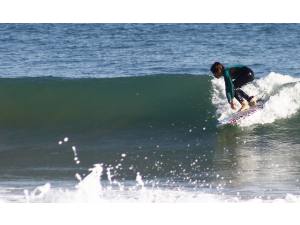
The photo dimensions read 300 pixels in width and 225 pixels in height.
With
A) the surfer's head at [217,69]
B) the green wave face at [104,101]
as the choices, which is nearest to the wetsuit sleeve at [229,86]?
the surfer's head at [217,69]

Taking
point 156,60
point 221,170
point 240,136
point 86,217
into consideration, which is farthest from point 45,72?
point 86,217

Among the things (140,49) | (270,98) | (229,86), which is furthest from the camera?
(140,49)

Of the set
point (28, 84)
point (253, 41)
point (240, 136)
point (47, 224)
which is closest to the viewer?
point (47, 224)

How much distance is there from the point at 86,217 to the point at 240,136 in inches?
273

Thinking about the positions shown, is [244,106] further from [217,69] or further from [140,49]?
[140,49]

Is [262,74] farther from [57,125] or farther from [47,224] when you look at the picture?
[47,224]

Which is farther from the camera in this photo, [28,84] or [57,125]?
[28,84]

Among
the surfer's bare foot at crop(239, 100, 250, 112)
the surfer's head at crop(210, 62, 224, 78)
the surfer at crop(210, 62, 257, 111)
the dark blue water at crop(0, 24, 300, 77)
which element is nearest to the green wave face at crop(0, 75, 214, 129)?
the surfer's bare foot at crop(239, 100, 250, 112)

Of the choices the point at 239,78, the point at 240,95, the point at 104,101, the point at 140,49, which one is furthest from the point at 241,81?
the point at 140,49

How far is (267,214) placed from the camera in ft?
16.2

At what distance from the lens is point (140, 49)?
21.7 meters

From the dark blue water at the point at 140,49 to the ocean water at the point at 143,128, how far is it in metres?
0.08

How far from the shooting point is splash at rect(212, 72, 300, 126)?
40.0ft

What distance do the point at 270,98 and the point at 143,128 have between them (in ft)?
8.71
